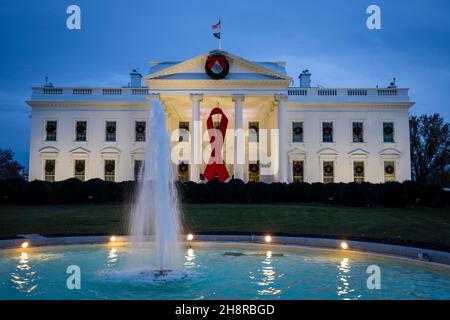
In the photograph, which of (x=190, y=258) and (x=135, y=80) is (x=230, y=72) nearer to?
(x=135, y=80)

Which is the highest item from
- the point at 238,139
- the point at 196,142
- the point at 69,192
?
the point at 238,139

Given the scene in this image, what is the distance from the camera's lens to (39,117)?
40531mm

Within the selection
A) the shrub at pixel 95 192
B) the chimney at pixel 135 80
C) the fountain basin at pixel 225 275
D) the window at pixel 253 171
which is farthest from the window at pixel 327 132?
the fountain basin at pixel 225 275

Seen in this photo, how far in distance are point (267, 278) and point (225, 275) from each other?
933mm

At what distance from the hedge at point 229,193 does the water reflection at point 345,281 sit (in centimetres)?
1780

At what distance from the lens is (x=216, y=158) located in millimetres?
35625

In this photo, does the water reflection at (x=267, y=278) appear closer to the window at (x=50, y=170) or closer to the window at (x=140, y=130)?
the window at (x=140, y=130)

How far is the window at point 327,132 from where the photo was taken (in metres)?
40.9

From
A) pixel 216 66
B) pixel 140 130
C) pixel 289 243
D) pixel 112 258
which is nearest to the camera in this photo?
pixel 112 258

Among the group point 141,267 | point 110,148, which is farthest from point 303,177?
point 141,267

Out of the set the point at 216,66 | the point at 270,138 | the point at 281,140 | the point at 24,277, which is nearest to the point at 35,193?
the point at 216,66

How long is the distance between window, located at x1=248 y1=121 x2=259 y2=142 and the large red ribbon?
18.3ft
